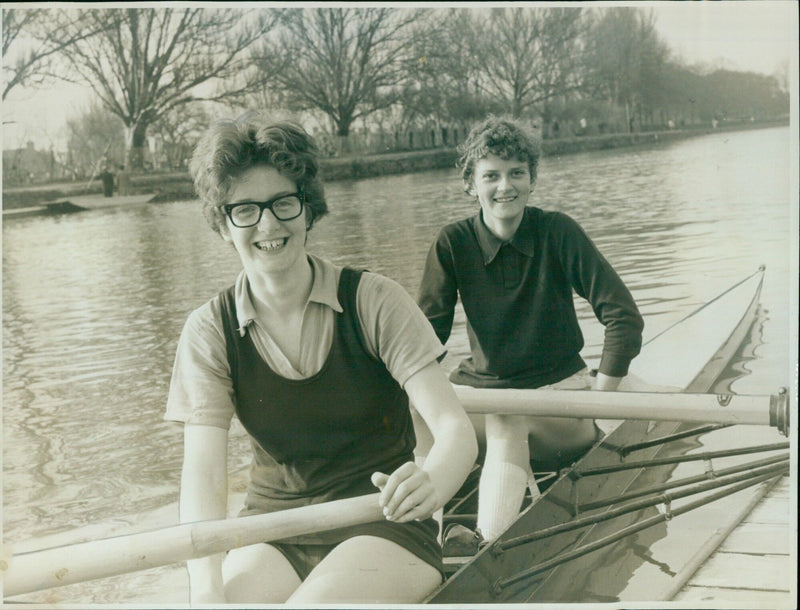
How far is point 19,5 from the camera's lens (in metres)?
1.61

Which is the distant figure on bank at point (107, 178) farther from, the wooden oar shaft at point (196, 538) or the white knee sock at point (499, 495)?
the white knee sock at point (499, 495)

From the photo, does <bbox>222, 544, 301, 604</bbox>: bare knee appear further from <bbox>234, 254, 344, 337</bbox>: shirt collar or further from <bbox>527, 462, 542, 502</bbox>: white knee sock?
<bbox>527, 462, 542, 502</bbox>: white knee sock

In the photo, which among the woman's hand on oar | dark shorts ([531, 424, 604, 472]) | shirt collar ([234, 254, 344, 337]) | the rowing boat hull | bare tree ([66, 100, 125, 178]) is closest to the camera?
the woman's hand on oar

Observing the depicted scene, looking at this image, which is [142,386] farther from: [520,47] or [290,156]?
[520,47]

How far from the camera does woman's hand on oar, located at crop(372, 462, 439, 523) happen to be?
1284 mm

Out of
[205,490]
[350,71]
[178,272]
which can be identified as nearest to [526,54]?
[350,71]

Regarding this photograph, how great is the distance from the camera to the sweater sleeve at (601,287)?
186cm

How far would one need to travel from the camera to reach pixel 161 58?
1.73 meters

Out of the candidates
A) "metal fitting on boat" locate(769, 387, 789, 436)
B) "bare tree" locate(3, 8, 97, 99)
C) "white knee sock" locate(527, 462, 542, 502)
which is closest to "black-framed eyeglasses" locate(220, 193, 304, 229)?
"bare tree" locate(3, 8, 97, 99)

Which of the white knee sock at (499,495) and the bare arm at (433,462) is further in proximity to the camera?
the white knee sock at (499,495)

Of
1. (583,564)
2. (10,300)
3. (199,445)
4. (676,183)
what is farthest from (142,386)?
(676,183)

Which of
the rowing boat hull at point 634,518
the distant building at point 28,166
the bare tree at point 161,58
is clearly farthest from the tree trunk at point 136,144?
the rowing boat hull at point 634,518

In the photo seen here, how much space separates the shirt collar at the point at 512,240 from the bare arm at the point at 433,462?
53 cm

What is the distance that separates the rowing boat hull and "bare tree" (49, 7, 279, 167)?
1007 millimetres
